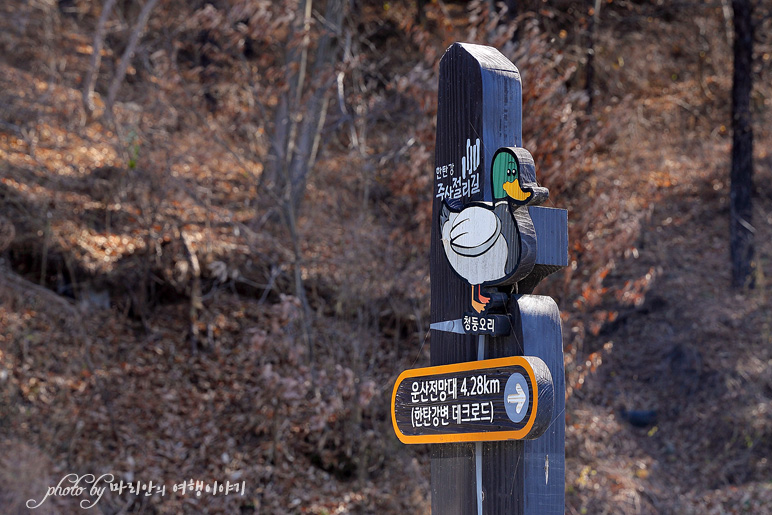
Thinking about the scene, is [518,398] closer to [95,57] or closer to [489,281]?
[489,281]

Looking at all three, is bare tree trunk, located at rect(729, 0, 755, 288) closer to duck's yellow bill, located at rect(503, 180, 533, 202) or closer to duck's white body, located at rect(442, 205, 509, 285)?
duck's white body, located at rect(442, 205, 509, 285)

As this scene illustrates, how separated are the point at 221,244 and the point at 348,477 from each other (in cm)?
383

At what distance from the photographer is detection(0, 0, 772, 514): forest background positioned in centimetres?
780

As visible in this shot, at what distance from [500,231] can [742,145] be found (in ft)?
36.6

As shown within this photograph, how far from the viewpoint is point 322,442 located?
8.29m

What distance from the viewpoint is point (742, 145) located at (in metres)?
12.9

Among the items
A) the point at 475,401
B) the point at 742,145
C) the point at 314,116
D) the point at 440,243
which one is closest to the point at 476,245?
the point at 440,243

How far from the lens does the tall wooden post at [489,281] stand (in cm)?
328

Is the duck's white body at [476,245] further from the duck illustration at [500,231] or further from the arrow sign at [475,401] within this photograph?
the arrow sign at [475,401]

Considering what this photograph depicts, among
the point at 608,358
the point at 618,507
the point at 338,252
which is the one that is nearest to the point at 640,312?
the point at 608,358

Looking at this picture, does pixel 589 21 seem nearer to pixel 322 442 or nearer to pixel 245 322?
pixel 245 322

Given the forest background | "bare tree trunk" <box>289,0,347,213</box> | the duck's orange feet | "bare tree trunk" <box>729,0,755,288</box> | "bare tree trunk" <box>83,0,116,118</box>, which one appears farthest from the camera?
"bare tree trunk" <box>83,0,116,118</box>

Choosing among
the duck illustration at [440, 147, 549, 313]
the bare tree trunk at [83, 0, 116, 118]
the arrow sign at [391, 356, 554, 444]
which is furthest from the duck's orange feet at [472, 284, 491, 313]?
the bare tree trunk at [83, 0, 116, 118]

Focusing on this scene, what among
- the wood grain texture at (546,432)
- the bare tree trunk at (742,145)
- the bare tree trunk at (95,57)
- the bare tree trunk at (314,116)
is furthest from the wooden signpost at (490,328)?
the bare tree trunk at (95,57)
